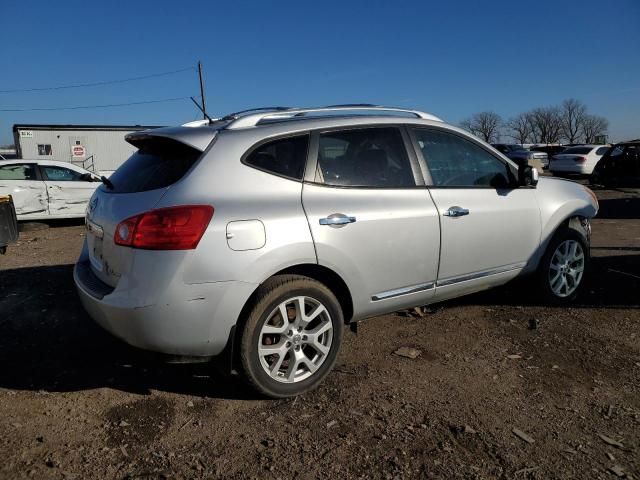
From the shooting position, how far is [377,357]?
365 cm

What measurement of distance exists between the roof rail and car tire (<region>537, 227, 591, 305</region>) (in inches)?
64.2

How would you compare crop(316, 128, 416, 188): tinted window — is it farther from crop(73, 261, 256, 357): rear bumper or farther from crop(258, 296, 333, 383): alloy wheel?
crop(73, 261, 256, 357): rear bumper

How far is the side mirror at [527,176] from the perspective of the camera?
4.14m

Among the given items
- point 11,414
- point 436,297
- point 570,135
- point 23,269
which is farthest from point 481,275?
point 570,135

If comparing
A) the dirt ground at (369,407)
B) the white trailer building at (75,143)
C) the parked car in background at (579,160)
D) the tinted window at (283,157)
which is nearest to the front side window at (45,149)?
the white trailer building at (75,143)

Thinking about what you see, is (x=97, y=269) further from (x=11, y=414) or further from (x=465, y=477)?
(x=465, y=477)

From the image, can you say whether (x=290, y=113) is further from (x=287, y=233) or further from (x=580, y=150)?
(x=580, y=150)

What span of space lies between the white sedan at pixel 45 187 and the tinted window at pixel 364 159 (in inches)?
355

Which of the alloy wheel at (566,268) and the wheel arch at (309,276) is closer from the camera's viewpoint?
the wheel arch at (309,276)

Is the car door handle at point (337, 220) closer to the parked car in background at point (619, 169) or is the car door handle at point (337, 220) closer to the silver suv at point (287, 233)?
the silver suv at point (287, 233)

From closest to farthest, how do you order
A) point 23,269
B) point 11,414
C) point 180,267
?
point 180,267, point 11,414, point 23,269

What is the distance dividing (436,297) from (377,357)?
63cm

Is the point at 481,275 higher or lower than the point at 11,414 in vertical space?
higher

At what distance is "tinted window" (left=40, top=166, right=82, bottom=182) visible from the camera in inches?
418
